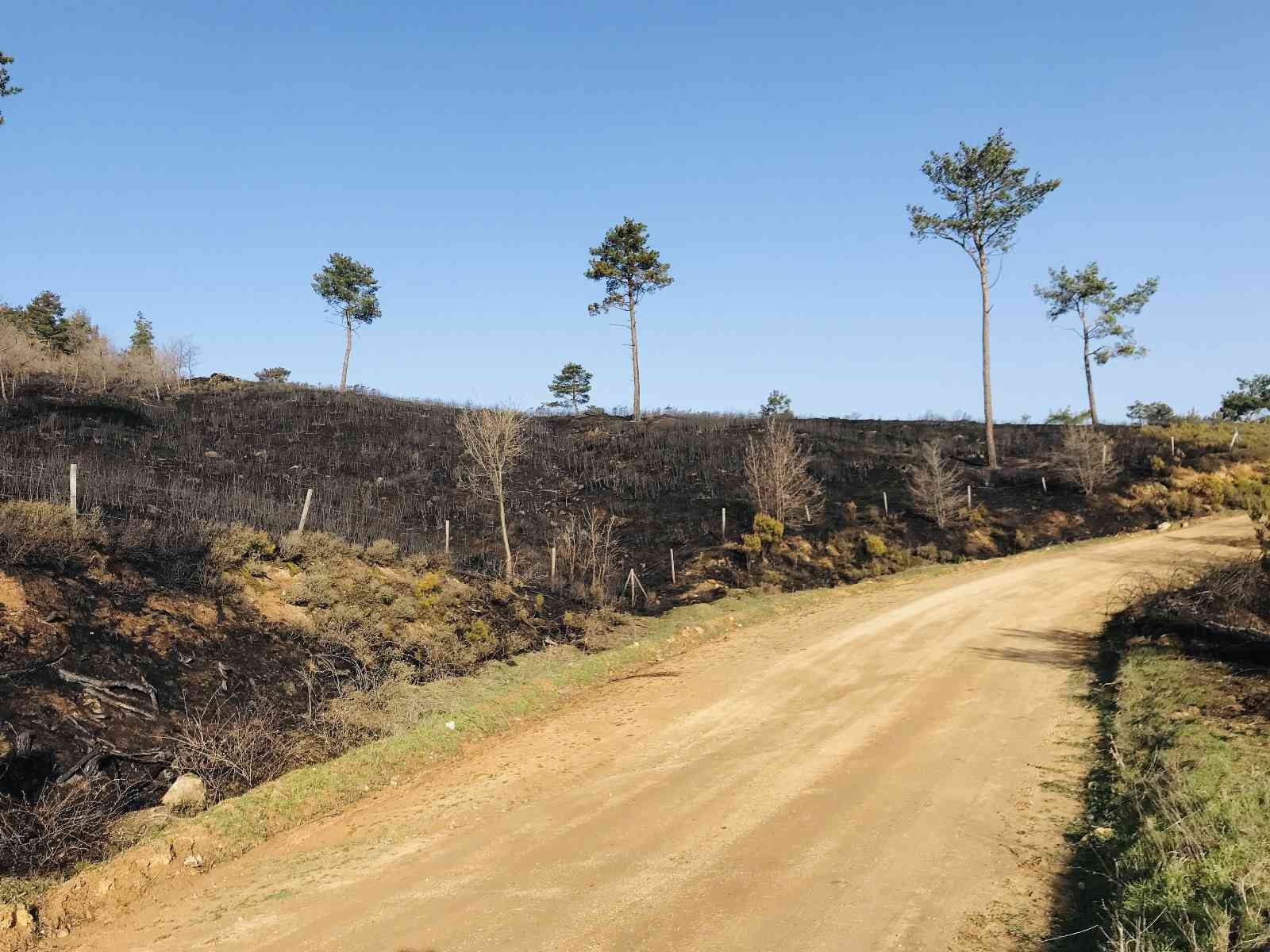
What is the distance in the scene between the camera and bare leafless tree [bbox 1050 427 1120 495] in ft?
102

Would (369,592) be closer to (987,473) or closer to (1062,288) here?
(987,473)

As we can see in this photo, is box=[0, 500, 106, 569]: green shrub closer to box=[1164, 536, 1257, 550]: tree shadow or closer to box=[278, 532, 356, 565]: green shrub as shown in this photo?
box=[278, 532, 356, 565]: green shrub

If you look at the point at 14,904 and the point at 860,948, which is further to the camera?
the point at 14,904

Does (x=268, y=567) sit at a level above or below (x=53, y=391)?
below

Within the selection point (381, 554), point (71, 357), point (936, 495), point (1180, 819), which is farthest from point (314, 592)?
point (71, 357)

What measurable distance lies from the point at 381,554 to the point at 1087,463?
29308mm

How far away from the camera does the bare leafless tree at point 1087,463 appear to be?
102 ft

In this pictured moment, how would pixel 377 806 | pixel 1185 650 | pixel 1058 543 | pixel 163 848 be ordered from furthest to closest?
pixel 1058 543 → pixel 1185 650 → pixel 377 806 → pixel 163 848

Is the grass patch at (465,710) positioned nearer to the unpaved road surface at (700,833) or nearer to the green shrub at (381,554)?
the unpaved road surface at (700,833)

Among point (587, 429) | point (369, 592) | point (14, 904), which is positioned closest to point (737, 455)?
point (587, 429)

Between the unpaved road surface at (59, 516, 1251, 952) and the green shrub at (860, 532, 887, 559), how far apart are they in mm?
13706

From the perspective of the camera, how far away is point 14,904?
19.9ft

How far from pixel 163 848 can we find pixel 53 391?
4351 cm

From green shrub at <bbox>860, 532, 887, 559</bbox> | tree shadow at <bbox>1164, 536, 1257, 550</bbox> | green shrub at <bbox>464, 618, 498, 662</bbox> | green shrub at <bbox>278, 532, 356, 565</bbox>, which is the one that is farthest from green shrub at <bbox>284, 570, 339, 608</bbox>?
tree shadow at <bbox>1164, 536, 1257, 550</bbox>
